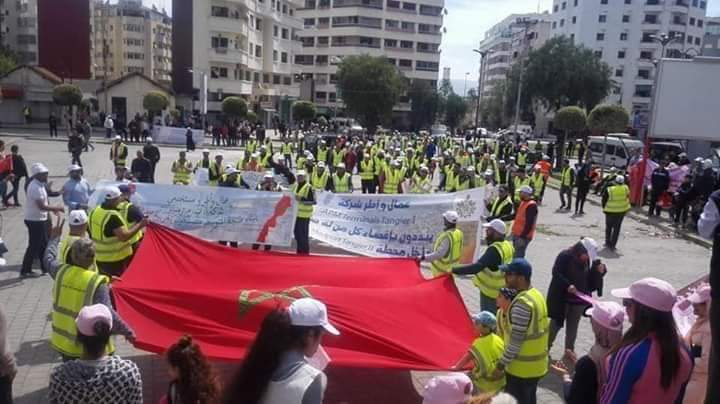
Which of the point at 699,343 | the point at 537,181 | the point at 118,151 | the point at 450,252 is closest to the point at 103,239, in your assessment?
the point at 450,252

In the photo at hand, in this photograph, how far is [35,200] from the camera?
32.5 feet

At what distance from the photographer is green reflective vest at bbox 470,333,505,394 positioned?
5156 mm

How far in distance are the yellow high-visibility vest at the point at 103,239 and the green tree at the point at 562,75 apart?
53230 mm

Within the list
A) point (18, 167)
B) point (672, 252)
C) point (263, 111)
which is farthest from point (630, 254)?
point (263, 111)

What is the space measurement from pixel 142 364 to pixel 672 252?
14.4 meters

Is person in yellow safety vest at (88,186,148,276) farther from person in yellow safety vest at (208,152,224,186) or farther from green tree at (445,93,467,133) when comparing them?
green tree at (445,93,467,133)

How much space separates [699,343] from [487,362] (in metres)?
1.64

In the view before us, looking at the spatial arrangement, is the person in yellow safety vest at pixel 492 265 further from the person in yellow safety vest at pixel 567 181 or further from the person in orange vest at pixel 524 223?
the person in yellow safety vest at pixel 567 181

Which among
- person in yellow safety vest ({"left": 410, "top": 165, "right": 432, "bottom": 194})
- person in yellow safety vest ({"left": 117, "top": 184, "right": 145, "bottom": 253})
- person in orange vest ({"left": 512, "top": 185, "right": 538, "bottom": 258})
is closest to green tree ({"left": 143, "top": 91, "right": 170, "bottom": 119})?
person in yellow safety vest ({"left": 410, "top": 165, "right": 432, "bottom": 194})

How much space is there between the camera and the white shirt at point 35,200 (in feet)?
32.5

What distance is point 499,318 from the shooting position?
5.63 meters

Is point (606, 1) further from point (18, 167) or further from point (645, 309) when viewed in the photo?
point (645, 309)

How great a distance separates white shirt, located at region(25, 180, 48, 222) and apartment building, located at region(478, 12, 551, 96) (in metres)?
98.1

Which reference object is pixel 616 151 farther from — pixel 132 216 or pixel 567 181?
pixel 132 216
